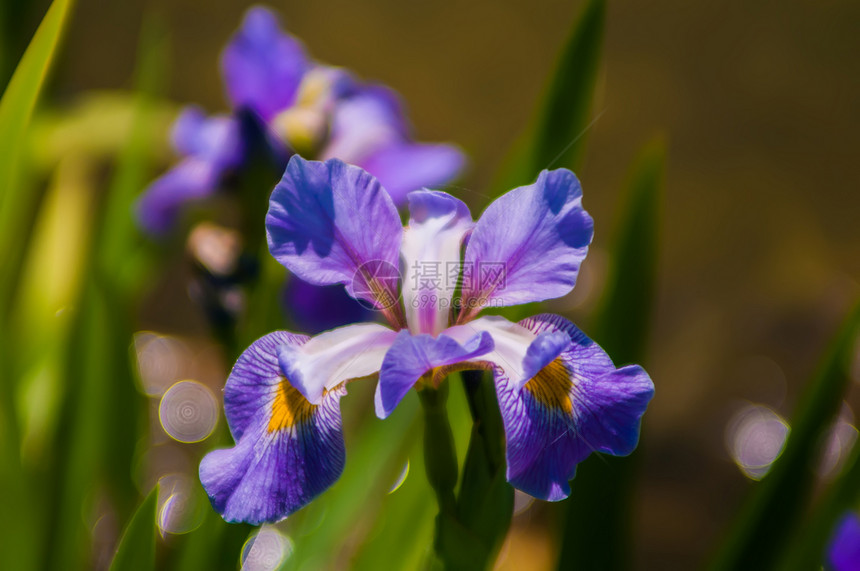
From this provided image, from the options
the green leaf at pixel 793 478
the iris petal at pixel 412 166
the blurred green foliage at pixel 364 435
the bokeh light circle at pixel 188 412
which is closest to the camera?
the blurred green foliage at pixel 364 435

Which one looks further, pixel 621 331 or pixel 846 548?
pixel 621 331

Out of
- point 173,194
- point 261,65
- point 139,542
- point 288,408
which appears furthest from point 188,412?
point 288,408

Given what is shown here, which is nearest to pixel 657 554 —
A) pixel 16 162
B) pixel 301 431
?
pixel 301 431

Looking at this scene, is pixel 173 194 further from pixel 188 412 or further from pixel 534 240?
pixel 188 412

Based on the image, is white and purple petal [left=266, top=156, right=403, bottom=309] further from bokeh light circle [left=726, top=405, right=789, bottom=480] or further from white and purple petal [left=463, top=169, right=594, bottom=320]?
bokeh light circle [left=726, top=405, right=789, bottom=480]

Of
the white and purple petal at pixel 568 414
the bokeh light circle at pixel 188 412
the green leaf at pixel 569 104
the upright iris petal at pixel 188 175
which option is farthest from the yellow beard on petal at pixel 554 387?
the bokeh light circle at pixel 188 412

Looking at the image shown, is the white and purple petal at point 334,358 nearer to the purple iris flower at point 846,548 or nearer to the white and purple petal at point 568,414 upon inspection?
the white and purple petal at point 568,414
